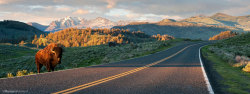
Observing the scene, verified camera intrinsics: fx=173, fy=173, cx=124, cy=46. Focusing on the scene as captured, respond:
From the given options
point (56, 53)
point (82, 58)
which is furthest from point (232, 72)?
point (82, 58)

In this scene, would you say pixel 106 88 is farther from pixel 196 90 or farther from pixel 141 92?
pixel 196 90

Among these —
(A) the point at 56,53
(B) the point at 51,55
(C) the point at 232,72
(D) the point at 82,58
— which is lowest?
(D) the point at 82,58

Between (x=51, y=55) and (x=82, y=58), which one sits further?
(x=82, y=58)

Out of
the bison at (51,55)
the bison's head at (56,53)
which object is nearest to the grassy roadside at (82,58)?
the bison at (51,55)

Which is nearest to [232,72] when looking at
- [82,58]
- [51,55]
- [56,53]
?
[56,53]

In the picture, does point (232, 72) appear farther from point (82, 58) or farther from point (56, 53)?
point (82, 58)

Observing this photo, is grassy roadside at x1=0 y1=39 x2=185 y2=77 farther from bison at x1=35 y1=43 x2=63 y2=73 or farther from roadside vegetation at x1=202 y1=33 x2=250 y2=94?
roadside vegetation at x1=202 y1=33 x2=250 y2=94

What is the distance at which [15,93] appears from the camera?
5387 mm

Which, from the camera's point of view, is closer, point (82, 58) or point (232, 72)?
point (232, 72)

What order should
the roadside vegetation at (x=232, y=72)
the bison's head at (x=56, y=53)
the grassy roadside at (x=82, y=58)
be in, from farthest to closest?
the grassy roadside at (x=82, y=58) → the bison's head at (x=56, y=53) → the roadside vegetation at (x=232, y=72)

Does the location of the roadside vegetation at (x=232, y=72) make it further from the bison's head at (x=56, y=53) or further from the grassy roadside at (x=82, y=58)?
the grassy roadside at (x=82, y=58)

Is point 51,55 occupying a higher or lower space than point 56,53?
lower

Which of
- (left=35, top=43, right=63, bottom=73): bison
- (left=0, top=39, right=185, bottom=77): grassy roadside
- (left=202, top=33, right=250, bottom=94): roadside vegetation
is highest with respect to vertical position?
(left=35, top=43, right=63, bottom=73): bison

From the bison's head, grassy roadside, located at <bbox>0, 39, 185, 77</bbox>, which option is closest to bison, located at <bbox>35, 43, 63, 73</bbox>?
the bison's head
